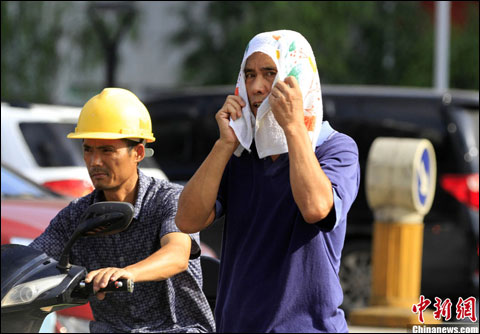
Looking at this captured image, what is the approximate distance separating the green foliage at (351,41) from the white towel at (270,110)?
47.9 ft

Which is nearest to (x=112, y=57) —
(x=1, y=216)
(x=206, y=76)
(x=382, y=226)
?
(x=206, y=76)

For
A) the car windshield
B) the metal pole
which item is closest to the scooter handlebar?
the car windshield

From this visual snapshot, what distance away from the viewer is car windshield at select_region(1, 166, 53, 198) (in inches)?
251

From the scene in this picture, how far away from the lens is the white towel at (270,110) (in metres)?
2.90

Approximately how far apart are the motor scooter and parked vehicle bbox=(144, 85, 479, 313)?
6.91 meters

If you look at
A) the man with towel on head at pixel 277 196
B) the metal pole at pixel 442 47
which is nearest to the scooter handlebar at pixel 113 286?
the man with towel on head at pixel 277 196

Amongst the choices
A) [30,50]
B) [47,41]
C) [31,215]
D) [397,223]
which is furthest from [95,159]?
[47,41]

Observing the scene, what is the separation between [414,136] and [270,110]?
273 inches

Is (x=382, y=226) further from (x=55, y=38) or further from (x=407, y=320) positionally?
(x=55, y=38)

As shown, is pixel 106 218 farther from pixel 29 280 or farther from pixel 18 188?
pixel 18 188

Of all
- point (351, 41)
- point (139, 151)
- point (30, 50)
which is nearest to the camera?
point (139, 151)

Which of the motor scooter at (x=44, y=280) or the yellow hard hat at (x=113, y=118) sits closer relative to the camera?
the motor scooter at (x=44, y=280)

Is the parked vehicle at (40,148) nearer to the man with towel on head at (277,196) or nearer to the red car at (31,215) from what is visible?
the red car at (31,215)

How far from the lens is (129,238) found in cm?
342
